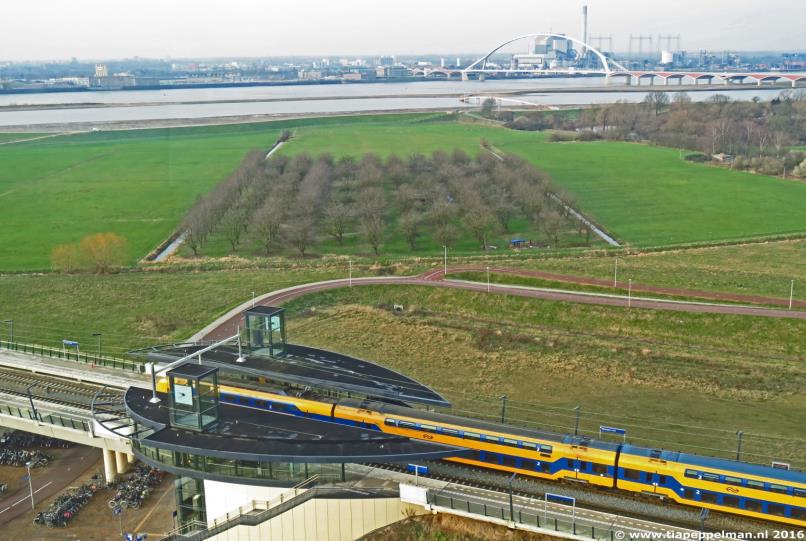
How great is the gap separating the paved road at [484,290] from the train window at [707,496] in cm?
1908

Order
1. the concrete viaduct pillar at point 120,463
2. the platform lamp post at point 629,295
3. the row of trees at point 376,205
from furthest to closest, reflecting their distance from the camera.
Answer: the row of trees at point 376,205 → the platform lamp post at point 629,295 → the concrete viaduct pillar at point 120,463

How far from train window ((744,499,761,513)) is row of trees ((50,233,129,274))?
1605 inches

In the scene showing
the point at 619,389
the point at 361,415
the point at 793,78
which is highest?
the point at 793,78

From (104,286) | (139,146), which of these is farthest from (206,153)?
(104,286)

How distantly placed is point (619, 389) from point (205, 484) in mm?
17425

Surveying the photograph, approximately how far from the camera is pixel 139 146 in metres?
104

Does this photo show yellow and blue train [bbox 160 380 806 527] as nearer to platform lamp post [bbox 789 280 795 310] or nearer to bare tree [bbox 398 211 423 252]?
platform lamp post [bbox 789 280 795 310]

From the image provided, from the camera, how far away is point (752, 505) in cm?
1958

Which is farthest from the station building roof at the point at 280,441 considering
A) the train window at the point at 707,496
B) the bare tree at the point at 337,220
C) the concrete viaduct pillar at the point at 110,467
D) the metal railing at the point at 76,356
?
the bare tree at the point at 337,220

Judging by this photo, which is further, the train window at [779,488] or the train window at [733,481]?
the train window at [733,481]

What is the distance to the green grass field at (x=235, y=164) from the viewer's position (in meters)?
58.9

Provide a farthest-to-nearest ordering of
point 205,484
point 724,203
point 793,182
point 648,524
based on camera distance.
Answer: point 793,182
point 724,203
point 205,484
point 648,524

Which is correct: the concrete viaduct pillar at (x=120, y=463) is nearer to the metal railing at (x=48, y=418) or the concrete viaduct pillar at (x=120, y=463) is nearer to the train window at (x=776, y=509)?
the metal railing at (x=48, y=418)

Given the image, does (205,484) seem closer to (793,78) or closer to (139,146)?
(139,146)
